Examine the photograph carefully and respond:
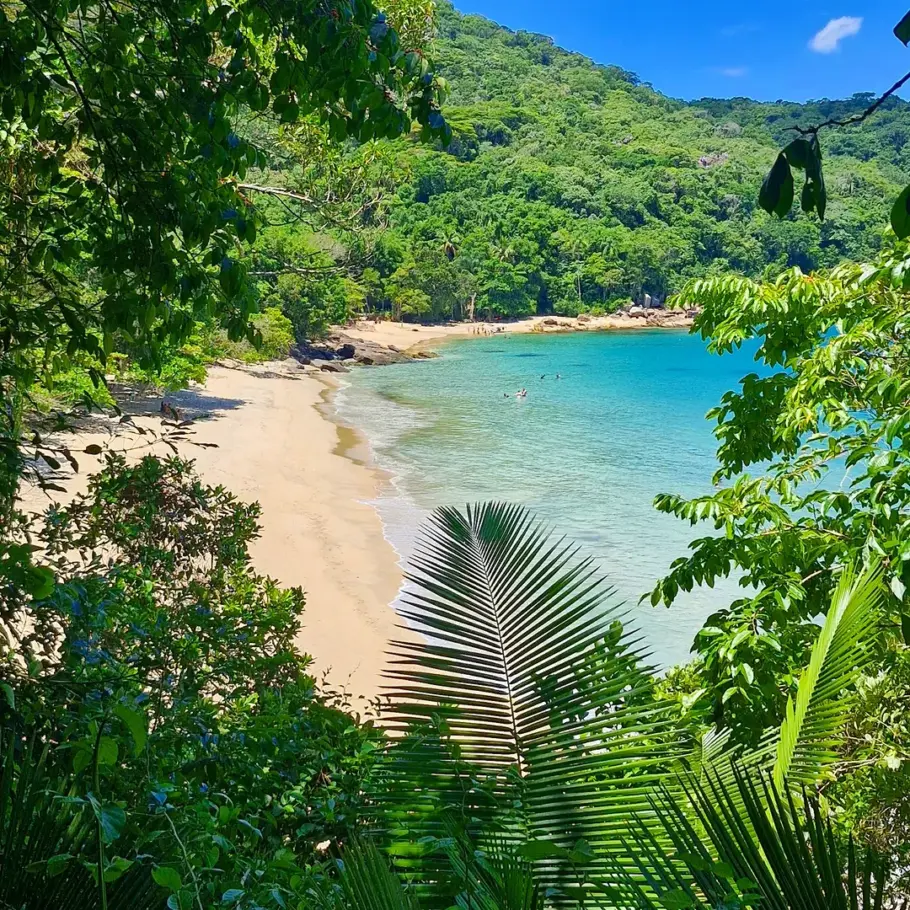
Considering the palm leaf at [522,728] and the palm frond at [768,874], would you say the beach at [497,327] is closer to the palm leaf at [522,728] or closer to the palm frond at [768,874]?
the palm leaf at [522,728]

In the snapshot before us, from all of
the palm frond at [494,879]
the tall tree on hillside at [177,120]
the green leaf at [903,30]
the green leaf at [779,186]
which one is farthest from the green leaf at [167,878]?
the tall tree on hillside at [177,120]

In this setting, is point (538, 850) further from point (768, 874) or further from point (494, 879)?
point (768, 874)

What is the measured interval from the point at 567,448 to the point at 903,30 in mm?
22736

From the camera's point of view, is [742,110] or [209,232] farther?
[742,110]

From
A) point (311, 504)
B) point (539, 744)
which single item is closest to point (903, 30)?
point (539, 744)

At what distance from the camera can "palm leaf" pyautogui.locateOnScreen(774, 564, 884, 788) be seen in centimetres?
215

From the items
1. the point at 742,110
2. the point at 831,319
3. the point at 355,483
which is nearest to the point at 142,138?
the point at 831,319

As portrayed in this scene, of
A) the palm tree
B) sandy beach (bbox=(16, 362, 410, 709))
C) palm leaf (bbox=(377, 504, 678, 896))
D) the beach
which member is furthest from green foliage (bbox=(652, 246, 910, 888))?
the beach

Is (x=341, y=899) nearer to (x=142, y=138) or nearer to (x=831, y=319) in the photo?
(x=142, y=138)

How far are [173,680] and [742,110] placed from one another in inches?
5894

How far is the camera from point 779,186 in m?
1.20

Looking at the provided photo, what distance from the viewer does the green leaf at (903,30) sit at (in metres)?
1.01

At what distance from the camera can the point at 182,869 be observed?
62.7 inches

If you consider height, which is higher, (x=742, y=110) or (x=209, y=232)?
(x=742, y=110)
